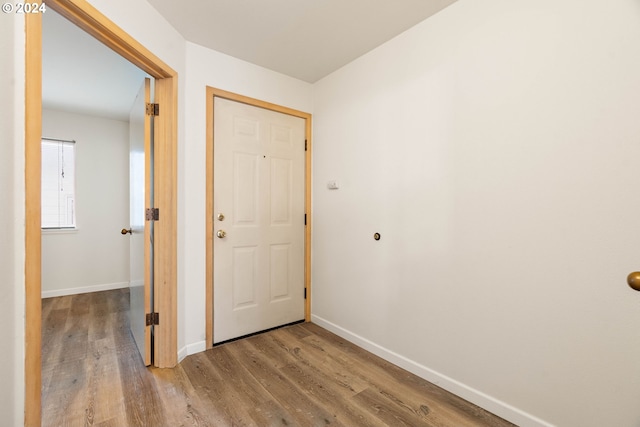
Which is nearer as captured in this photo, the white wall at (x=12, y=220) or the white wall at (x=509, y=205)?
the white wall at (x=12, y=220)

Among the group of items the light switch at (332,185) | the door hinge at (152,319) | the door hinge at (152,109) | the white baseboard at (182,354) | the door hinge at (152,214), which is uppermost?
the door hinge at (152,109)

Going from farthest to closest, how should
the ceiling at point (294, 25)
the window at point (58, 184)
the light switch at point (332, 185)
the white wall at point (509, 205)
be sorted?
the window at point (58, 184)
the light switch at point (332, 185)
the ceiling at point (294, 25)
the white wall at point (509, 205)

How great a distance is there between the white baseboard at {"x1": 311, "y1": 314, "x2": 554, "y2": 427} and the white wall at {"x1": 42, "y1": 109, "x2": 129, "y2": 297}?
3.59m

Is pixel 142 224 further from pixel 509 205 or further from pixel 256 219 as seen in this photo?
pixel 509 205

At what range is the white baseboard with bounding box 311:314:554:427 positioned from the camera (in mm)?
1455

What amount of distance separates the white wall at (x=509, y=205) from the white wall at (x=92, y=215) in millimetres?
3660

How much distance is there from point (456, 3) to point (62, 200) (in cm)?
486

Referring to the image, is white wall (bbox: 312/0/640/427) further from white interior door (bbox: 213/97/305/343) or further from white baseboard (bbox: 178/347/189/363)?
white baseboard (bbox: 178/347/189/363)

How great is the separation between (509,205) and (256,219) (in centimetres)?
192

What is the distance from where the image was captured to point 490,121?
1591 millimetres

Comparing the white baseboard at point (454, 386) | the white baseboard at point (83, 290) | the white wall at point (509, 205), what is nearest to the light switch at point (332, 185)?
the white wall at point (509, 205)

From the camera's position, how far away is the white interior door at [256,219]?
237 centimetres

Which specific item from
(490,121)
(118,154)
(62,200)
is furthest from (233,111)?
(62,200)

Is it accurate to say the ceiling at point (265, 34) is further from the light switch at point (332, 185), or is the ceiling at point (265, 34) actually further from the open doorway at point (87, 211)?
the light switch at point (332, 185)
